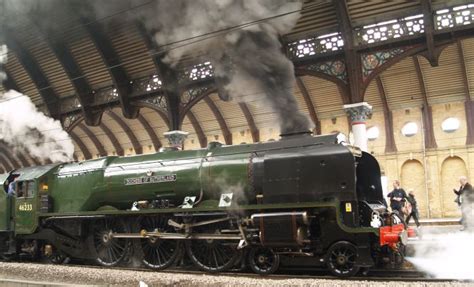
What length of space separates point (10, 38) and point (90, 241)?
545 inches

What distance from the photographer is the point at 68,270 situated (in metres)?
8.55

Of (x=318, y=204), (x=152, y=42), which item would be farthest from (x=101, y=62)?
(x=318, y=204)

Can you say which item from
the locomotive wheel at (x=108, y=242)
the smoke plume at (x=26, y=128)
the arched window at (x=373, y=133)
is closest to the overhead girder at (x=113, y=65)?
the smoke plume at (x=26, y=128)

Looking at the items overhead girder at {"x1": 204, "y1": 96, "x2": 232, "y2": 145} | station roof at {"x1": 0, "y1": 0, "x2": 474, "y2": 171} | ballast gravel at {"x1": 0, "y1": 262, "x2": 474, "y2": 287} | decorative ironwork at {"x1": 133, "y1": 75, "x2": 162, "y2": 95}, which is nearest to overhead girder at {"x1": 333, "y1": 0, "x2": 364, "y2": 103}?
station roof at {"x1": 0, "y1": 0, "x2": 474, "y2": 171}

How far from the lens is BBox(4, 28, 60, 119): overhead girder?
808 inches

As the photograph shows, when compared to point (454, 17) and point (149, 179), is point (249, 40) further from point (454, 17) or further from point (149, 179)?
point (454, 17)

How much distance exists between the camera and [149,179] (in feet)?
31.3

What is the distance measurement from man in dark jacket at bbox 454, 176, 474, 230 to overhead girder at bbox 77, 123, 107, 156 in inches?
883

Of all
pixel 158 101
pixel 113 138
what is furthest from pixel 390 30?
pixel 113 138

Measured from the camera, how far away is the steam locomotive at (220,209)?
7.44 m

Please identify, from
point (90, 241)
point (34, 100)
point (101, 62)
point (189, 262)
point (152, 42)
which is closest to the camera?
point (189, 262)

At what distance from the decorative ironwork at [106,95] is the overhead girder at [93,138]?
818 cm

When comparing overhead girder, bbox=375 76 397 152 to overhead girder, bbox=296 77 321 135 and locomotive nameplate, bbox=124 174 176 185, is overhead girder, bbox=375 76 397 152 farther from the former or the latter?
locomotive nameplate, bbox=124 174 176 185

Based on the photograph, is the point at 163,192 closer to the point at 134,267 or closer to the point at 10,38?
the point at 134,267
